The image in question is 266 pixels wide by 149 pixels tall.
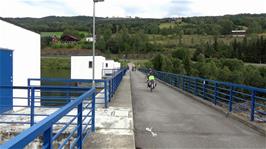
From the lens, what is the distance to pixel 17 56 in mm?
14523

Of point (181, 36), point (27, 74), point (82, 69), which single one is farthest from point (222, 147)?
→ point (181, 36)

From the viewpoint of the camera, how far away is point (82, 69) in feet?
132

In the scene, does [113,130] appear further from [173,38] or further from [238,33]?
[238,33]

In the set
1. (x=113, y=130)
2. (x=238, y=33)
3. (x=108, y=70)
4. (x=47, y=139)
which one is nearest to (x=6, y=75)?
(x=113, y=130)

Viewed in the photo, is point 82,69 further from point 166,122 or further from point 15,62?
point 166,122

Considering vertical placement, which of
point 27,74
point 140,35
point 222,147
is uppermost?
point 140,35

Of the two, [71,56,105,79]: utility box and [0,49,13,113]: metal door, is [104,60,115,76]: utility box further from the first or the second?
[0,49,13,113]: metal door

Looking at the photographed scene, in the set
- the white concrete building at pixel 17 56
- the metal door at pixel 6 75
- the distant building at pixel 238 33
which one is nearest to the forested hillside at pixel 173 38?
the distant building at pixel 238 33

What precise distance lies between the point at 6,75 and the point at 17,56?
1536 millimetres

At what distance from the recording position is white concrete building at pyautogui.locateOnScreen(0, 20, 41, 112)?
12.9 meters

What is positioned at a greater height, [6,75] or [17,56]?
[17,56]

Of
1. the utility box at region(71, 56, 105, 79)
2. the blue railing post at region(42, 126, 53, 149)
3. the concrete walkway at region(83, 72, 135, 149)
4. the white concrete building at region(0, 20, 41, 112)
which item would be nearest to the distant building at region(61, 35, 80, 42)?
the utility box at region(71, 56, 105, 79)

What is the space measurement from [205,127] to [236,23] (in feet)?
579

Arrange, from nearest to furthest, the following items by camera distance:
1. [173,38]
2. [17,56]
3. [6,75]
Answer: [6,75], [17,56], [173,38]
